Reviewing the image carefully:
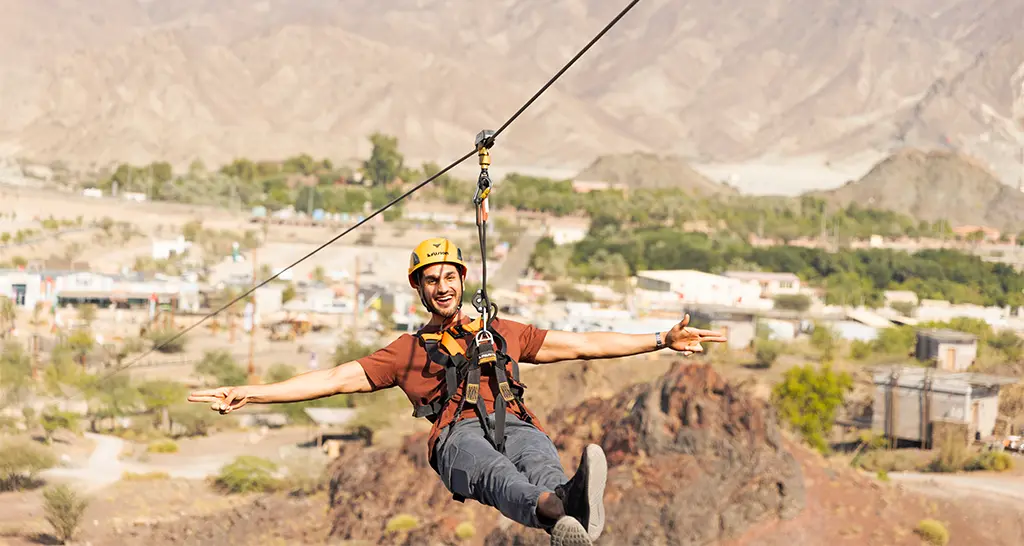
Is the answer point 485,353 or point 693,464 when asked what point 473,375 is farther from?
point 693,464

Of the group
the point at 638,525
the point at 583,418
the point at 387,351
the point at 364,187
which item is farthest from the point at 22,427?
the point at 364,187

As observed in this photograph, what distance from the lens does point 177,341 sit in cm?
8319

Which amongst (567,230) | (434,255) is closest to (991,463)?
(434,255)

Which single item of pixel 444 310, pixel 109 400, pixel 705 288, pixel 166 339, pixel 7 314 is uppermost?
pixel 705 288

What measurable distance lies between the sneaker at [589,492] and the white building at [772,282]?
338ft

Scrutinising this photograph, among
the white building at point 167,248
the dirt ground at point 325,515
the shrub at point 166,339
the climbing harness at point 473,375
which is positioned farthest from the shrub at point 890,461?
the white building at point 167,248

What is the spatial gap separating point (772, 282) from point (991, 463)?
55509 millimetres

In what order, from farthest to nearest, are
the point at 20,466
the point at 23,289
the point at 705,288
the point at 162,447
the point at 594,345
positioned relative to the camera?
the point at 705,288
the point at 23,289
the point at 162,447
the point at 20,466
the point at 594,345

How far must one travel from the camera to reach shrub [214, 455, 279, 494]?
169 feet

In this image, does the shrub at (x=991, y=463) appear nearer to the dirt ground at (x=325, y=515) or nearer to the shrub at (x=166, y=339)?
the dirt ground at (x=325, y=515)

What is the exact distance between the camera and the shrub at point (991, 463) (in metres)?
57.2

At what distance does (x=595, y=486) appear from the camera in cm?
775

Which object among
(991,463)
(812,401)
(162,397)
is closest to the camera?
(991,463)

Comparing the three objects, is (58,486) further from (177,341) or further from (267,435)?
(177,341)
